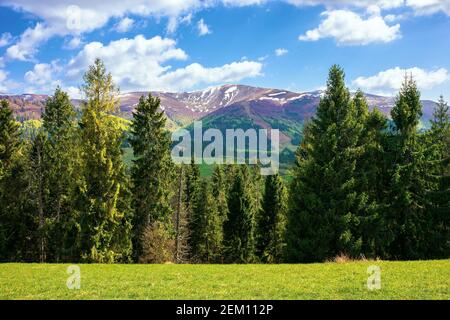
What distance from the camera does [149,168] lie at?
147 ft

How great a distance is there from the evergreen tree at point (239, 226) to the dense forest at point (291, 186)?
16.7 metres

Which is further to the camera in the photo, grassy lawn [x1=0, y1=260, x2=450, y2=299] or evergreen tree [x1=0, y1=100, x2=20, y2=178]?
evergreen tree [x1=0, y1=100, x2=20, y2=178]

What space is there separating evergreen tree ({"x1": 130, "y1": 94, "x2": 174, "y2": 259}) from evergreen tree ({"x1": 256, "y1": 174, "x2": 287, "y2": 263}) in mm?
17902

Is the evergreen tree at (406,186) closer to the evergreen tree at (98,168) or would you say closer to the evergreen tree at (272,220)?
the evergreen tree at (272,220)

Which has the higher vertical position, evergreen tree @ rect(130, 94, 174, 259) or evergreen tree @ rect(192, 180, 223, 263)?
evergreen tree @ rect(130, 94, 174, 259)

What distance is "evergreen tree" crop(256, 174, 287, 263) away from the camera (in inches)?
2329

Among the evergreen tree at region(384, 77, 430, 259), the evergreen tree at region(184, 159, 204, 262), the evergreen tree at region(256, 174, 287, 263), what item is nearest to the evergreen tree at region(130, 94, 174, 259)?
the evergreen tree at region(256, 174, 287, 263)

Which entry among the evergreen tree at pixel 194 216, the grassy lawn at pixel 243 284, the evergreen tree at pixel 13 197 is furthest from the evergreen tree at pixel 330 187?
the evergreen tree at pixel 13 197

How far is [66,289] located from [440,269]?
56.1ft

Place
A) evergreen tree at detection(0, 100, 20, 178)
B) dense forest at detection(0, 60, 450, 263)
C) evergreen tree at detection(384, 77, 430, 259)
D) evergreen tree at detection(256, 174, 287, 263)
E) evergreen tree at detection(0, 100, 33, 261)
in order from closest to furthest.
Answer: dense forest at detection(0, 60, 450, 263)
evergreen tree at detection(384, 77, 430, 259)
evergreen tree at detection(0, 100, 33, 261)
evergreen tree at detection(0, 100, 20, 178)
evergreen tree at detection(256, 174, 287, 263)

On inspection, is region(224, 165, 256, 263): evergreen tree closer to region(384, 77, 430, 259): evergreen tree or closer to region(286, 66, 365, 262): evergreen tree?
region(286, 66, 365, 262): evergreen tree

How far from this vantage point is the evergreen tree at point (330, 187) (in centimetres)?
3491

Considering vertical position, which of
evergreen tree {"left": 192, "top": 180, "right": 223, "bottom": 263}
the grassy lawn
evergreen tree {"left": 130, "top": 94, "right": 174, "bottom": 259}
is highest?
evergreen tree {"left": 130, "top": 94, "right": 174, "bottom": 259}

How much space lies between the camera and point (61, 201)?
4794 cm
